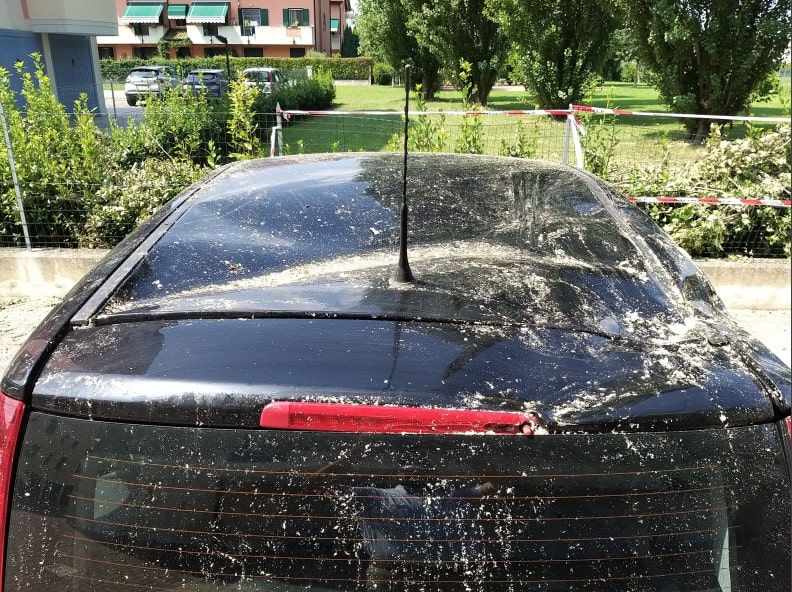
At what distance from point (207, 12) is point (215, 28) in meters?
1.35

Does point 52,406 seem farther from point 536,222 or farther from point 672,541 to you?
point 536,222

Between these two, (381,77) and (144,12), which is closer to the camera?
(381,77)

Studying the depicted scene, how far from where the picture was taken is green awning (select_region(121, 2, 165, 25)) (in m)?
50.0

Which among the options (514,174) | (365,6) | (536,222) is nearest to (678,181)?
(514,174)

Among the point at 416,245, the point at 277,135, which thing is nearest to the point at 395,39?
the point at 277,135

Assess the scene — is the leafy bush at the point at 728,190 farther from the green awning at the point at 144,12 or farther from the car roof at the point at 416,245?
the green awning at the point at 144,12

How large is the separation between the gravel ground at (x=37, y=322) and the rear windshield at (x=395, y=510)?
13.6 feet

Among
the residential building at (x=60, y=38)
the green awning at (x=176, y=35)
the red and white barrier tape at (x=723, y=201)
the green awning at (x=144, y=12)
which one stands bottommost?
the red and white barrier tape at (x=723, y=201)

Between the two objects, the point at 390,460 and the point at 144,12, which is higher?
the point at 144,12

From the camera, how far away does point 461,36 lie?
22.3 meters

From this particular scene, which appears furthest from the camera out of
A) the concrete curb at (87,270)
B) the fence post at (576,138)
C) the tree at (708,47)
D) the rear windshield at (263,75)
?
the rear windshield at (263,75)

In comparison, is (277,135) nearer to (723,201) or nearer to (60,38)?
(723,201)

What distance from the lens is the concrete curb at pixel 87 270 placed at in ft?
19.1

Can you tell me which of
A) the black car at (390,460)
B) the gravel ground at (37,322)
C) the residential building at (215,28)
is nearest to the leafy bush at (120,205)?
the gravel ground at (37,322)
